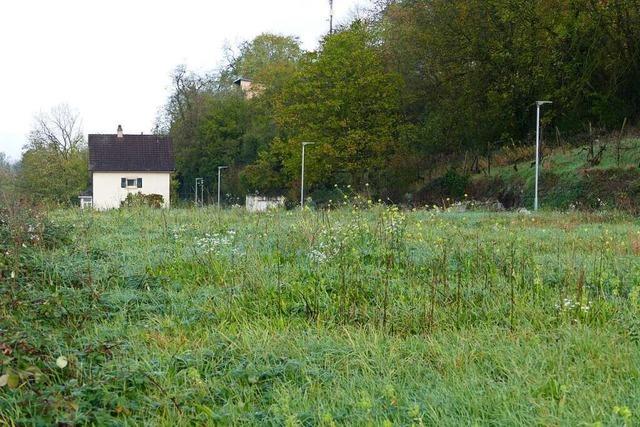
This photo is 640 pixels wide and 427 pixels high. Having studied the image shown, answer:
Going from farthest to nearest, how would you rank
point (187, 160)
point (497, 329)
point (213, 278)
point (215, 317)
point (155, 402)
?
point (187, 160), point (213, 278), point (215, 317), point (497, 329), point (155, 402)

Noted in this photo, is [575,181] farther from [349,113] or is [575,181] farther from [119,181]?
[119,181]

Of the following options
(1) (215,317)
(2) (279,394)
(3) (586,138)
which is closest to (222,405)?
(2) (279,394)

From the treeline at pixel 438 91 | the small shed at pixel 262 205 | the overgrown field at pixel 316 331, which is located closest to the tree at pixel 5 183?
the treeline at pixel 438 91

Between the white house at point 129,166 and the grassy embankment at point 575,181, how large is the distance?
37.9 meters

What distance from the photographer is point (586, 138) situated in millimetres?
31750

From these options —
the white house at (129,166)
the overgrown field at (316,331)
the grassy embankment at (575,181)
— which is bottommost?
the overgrown field at (316,331)

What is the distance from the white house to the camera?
63875 mm

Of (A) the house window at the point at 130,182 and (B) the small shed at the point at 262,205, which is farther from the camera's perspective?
(A) the house window at the point at 130,182

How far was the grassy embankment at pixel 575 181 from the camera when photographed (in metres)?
24.7

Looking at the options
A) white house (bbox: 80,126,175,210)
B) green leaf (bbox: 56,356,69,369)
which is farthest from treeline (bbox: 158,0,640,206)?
green leaf (bbox: 56,356,69,369)

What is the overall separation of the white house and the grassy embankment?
1493 inches

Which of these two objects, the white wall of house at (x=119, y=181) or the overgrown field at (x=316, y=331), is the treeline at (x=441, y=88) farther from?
the overgrown field at (x=316, y=331)

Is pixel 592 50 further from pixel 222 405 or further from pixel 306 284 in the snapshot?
pixel 222 405

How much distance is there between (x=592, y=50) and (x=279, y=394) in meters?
31.4
